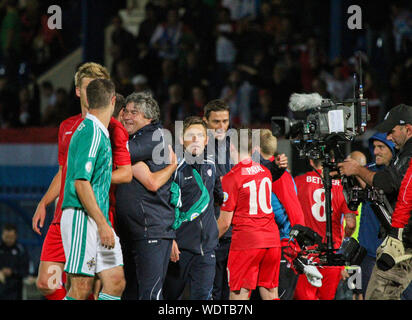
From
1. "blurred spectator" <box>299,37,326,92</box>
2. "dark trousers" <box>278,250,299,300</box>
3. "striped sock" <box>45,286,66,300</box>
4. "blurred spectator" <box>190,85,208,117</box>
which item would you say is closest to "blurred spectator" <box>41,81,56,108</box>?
"blurred spectator" <box>190,85,208,117</box>

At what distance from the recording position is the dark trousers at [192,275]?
6094mm

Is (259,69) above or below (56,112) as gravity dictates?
above

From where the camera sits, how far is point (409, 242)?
550cm

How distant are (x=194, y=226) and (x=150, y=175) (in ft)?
2.43

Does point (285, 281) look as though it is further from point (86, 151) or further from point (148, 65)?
point (148, 65)

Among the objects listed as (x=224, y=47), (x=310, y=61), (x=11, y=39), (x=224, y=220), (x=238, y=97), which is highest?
(x=11, y=39)

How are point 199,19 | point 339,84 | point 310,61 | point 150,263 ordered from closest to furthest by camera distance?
point 150,263, point 339,84, point 310,61, point 199,19

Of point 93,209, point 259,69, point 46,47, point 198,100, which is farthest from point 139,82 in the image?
point 93,209

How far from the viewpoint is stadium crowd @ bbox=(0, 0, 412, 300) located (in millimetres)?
5602

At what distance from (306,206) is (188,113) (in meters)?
3.89

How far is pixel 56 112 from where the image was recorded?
11328 mm

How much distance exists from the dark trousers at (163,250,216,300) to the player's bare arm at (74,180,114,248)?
4.52ft

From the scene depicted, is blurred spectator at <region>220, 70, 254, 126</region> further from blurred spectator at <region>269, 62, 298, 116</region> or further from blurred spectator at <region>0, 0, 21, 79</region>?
blurred spectator at <region>0, 0, 21, 79</region>
